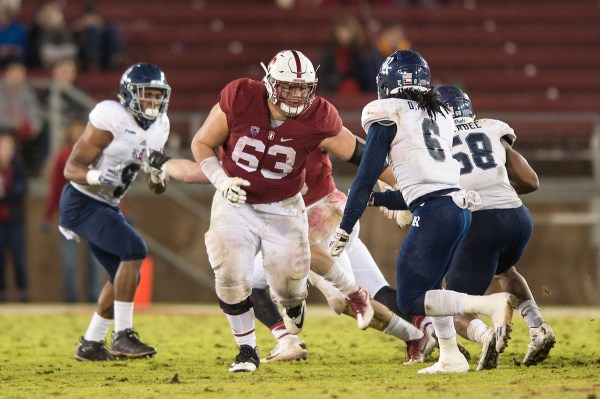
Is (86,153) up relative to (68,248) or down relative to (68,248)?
up

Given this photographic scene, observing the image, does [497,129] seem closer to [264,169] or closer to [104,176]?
[264,169]

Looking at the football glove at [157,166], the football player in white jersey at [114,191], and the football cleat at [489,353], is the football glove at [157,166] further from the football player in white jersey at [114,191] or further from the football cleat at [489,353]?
the football cleat at [489,353]

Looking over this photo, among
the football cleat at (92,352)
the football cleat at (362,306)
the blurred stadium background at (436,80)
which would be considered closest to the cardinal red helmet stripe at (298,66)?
the football cleat at (362,306)

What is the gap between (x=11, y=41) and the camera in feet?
46.5

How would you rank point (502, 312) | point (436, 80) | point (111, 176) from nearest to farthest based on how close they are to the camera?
point (502, 312), point (111, 176), point (436, 80)

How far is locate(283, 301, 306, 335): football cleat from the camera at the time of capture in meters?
7.05

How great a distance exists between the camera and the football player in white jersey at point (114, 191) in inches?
301

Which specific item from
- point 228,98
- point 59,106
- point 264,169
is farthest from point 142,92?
point 59,106

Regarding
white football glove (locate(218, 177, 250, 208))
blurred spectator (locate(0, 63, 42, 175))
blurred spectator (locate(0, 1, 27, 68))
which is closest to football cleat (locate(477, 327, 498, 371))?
white football glove (locate(218, 177, 250, 208))

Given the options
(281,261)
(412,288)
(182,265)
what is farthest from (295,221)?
(182,265)

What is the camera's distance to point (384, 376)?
6.26 meters

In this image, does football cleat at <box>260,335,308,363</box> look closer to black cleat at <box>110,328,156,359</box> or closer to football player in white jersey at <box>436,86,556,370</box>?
black cleat at <box>110,328,156,359</box>

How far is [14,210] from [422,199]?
7380 millimetres

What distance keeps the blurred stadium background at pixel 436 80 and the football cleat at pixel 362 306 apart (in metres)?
5.13
